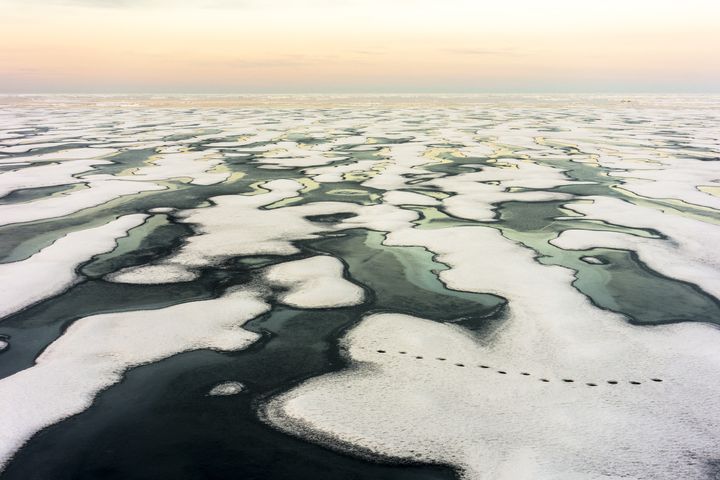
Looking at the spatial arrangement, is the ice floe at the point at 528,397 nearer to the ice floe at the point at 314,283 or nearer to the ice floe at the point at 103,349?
the ice floe at the point at 314,283

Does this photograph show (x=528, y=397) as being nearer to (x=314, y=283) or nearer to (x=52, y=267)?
(x=314, y=283)

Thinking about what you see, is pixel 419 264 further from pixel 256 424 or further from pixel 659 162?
pixel 659 162

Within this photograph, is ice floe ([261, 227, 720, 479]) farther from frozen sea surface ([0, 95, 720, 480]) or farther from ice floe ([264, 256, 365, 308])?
ice floe ([264, 256, 365, 308])

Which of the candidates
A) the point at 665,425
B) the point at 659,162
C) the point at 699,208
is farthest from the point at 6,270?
the point at 659,162

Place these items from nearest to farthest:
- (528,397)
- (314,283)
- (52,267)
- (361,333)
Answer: (528,397), (361,333), (314,283), (52,267)

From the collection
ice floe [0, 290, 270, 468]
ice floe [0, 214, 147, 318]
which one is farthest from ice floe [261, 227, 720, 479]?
ice floe [0, 214, 147, 318]

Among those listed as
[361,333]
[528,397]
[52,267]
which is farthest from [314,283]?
[52,267]

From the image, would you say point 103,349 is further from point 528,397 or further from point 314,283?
point 528,397

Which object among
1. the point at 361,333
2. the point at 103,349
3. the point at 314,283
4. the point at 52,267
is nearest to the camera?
the point at 103,349

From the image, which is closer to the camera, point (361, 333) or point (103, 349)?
point (103, 349)
